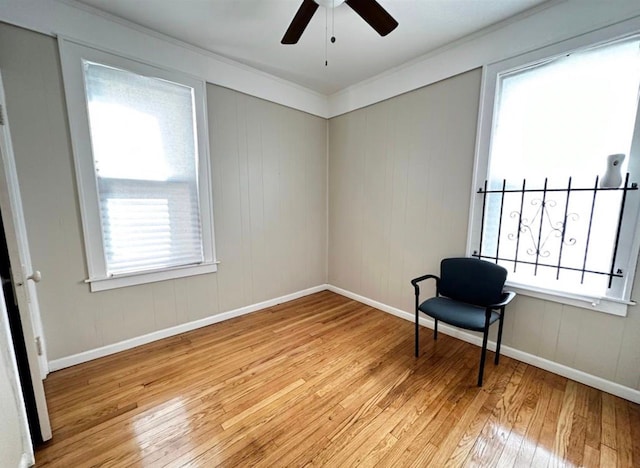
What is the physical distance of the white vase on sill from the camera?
1596 mm

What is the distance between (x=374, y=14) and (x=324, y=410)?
2429 mm

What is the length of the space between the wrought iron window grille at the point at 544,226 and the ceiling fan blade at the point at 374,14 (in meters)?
1.45

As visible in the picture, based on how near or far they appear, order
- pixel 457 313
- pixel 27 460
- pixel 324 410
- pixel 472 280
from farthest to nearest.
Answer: pixel 472 280 → pixel 457 313 → pixel 324 410 → pixel 27 460

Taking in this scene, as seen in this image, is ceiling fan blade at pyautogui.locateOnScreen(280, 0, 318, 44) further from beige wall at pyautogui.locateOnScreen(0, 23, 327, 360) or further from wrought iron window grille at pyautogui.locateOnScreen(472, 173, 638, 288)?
wrought iron window grille at pyautogui.locateOnScreen(472, 173, 638, 288)

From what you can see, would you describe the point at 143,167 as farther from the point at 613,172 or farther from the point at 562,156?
the point at 613,172

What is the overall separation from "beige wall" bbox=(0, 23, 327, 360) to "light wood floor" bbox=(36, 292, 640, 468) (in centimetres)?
40

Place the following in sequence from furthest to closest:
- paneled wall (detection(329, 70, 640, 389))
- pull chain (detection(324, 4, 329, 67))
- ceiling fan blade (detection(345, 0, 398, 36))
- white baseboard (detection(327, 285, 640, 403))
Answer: pull chain (detection(324, 4, 329, 67)) → paneled wall (detection(329, 70, 640, 389)) → white baseboard (detection(327, 285, 640, 403)) → ceiling fan blade (detection(345, 0, 398, 36))

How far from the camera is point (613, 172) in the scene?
1615 millimetres

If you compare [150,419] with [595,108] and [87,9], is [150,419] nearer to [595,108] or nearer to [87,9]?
[87,9]

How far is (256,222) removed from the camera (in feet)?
→ 9.64

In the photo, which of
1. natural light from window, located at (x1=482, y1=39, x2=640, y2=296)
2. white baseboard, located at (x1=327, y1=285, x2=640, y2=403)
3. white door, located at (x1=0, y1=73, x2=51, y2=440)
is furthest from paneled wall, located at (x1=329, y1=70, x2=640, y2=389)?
white door, located at (x1=0, y1=73, x2=51, y2=440)

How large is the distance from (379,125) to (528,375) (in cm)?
265

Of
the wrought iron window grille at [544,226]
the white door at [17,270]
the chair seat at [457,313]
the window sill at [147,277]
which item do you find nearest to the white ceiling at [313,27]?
the white door at [17,270]

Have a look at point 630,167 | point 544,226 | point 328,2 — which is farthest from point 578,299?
point 328,2
